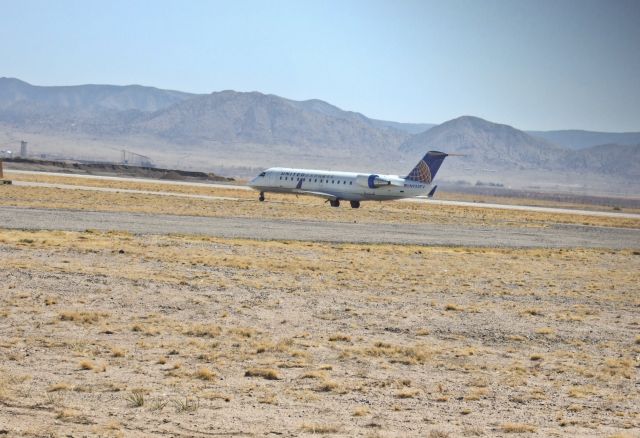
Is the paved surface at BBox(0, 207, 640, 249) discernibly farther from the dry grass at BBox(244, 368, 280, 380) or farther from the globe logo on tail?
the dry grass at BBox(244, 368, 280, 380)

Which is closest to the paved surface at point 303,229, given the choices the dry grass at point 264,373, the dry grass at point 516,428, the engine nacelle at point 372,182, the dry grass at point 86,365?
the engine nacelle at point 372,182

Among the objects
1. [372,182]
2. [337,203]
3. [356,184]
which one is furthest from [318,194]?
[372,182]

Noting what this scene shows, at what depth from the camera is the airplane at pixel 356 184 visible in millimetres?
70688

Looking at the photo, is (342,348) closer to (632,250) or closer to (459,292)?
(459,292)

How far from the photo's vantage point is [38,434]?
32.3ft

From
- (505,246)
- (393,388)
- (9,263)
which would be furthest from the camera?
(505,246)

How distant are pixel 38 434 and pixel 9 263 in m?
14.6

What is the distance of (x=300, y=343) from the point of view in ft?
53.3

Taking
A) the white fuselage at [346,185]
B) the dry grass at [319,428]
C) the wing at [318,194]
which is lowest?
the dry grass at [319,428]

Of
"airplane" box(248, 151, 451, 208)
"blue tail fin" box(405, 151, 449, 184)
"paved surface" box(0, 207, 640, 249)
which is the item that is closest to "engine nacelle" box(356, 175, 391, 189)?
"airplane" box(248, 151, 451, 208)

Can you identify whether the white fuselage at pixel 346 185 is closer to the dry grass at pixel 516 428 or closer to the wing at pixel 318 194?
the wing at pixel 318 194

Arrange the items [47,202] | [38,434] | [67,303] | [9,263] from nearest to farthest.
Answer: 1. [38,434]
2. [67,303]
3. [9,263]
4. [47,202]

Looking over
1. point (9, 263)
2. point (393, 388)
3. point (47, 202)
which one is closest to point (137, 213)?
point (47, 202)

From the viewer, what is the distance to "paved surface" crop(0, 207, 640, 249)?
122 ft
